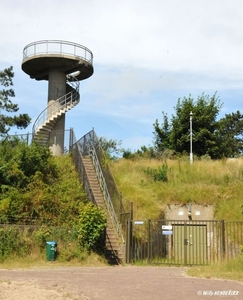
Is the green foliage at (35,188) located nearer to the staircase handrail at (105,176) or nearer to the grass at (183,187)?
the staircase handrail at (105,176)

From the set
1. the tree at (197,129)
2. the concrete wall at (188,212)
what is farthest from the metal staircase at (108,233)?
the tree at (197,129)

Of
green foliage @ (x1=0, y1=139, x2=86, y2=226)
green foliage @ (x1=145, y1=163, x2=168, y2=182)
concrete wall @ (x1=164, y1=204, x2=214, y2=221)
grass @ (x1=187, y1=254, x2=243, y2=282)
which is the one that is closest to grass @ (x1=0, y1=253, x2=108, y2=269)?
green foliage @ (x1=0, y1=139, x2=86, y2=226)

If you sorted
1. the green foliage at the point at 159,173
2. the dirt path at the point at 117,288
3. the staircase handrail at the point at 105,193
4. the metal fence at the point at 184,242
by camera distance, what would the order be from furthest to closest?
the green foliage at the point at 159,173 → the staircase handrail at the point at 105,193 → the metal fence at the point at 184,242 → the dirt path at the point at 117,288

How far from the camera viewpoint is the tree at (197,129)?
4059cm

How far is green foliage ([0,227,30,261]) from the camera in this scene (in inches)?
690

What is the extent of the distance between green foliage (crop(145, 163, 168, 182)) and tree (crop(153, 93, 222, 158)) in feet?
43.5

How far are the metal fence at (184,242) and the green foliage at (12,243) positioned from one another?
16.0 feet

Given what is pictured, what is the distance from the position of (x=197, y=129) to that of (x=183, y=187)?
17.1 meters

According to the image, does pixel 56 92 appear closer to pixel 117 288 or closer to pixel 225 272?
pixel 225 272

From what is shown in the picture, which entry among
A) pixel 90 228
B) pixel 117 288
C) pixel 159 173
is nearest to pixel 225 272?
pixel 117 288

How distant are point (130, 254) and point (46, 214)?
4.49m

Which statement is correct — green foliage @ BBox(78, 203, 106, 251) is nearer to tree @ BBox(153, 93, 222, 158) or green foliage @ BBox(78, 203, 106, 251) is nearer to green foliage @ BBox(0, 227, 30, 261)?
green foliage @ BBox(0, 227, 30, 261)

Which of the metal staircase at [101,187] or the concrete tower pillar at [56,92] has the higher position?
the concrete tower pillar at [56,92]

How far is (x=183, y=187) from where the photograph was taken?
2528 centimetres
